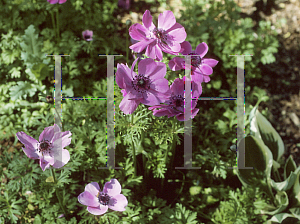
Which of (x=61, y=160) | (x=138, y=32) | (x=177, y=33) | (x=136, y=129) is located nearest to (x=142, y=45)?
(x=138, y=32)

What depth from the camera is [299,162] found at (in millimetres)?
2359

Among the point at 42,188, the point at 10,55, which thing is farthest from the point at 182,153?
the point at 10,55

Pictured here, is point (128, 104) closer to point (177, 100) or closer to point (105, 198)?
point (177, 100)

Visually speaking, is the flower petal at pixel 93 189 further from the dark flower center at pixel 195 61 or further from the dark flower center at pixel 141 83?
the dark flower center at pixel 195 61

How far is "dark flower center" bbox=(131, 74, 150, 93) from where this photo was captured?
114 centimetres

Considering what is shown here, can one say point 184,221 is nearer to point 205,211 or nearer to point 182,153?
point 205,211

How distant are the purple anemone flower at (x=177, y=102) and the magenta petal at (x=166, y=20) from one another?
0.76 feet

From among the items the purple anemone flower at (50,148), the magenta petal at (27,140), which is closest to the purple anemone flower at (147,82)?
the purple anemone flower at (50,148)

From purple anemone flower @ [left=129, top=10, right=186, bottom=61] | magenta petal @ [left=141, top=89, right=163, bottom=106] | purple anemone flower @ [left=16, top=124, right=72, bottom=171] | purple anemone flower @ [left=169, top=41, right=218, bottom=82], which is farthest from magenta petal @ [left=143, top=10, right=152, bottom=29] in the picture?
purple anemone flower @ [left=16, top=124, right=72, bottom=171]

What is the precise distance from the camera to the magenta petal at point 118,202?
4.39 ft

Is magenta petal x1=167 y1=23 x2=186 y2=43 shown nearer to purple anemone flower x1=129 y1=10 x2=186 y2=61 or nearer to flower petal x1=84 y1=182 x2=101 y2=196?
purple anemone flower x1=129 y1=10 x2=186 y2=61

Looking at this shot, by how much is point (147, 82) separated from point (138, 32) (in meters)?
0.21

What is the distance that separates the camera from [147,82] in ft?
3.78

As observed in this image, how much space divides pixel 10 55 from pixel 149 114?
1383 millimetres
